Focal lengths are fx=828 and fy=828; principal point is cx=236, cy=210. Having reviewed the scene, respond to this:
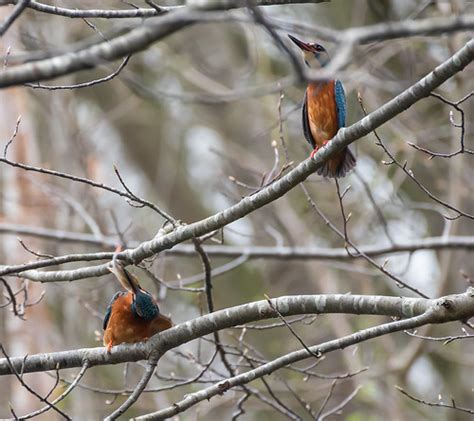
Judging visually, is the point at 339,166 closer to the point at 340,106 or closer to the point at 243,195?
the point at 340,106

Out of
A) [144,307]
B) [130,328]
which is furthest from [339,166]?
[130,328]

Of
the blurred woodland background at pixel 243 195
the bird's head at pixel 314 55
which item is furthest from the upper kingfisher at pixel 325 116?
the blurred woodland background at pixel 243 195

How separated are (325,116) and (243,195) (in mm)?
3842

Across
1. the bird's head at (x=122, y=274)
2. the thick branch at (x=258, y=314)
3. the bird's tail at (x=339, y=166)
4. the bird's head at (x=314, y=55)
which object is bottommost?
the thick branch at (x=258, y=314)

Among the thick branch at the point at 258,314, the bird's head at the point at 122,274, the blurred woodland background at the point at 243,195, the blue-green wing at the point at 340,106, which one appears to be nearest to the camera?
the thick branch at the point at 258,314

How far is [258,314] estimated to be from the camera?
3.78 m

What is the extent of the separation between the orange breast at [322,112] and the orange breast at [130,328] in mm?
1529

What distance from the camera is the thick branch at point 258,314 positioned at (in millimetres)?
3449

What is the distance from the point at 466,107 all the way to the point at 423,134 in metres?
0.84

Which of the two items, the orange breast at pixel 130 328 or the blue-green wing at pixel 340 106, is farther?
the blue-green wing at pixel 340 106

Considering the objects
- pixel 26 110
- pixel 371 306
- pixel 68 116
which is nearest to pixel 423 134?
pixel 68 116

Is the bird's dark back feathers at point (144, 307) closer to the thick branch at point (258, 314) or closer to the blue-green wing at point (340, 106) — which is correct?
the thick branch at point (258, 314)

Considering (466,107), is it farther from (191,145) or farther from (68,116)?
(191,145)

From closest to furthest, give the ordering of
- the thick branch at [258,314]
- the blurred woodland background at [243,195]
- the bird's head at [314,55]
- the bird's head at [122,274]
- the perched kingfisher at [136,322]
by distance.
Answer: the thick branch at [258,314]
the bird's head at [122,274]
the perched kingfisher at [136,322]
the bird's head at [314,55]
the blurred woodland background at [243,195]
